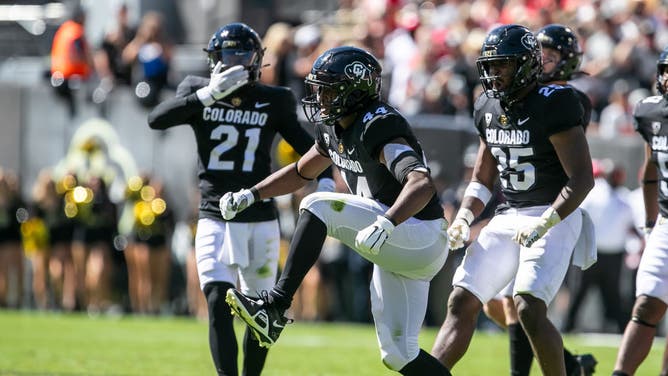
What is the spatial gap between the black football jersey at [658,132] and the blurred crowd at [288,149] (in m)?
6.13

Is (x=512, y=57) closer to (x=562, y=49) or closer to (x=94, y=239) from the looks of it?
(x=562, y=49)

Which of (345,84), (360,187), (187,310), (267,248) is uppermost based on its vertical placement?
(345,84)

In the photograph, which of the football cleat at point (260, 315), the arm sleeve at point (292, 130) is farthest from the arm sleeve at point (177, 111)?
the football cleat at point (260, 315)

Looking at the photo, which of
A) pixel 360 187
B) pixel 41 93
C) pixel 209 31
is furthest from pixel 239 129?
pixel 209 31

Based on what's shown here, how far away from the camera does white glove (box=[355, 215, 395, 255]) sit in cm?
550

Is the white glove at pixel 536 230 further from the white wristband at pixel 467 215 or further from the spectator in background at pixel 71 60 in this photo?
the spectator in background at pixel 71 60

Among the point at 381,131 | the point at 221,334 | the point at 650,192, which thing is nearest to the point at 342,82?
the point at 381,131

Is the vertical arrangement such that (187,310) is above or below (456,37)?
below

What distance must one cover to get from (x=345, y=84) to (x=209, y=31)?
42.6 ft

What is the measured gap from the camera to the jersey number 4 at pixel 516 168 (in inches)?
256

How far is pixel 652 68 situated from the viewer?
45.2 feet

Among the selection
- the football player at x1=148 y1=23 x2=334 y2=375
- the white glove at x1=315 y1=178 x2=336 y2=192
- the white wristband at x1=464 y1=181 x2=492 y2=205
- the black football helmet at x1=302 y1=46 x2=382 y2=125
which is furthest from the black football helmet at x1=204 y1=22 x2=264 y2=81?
the white wristband at x1=464 y1=181 x2=492 y2=205

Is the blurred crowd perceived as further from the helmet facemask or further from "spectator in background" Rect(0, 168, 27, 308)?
the helmet facemask

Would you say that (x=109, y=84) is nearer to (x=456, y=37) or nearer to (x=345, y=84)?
(x=456, y=37)
